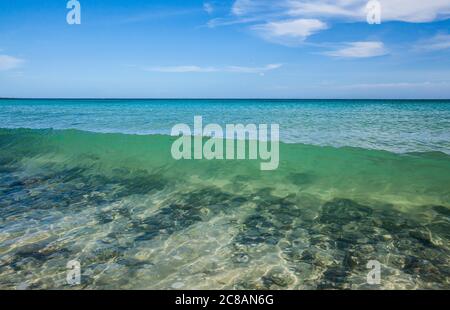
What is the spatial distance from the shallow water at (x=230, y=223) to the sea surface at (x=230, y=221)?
3 centimetres

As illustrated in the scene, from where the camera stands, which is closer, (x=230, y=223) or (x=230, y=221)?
(x=230, y=223)

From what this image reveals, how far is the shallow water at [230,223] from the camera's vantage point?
5.01m

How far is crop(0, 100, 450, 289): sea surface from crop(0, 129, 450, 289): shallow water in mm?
29

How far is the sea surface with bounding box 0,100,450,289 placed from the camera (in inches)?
197

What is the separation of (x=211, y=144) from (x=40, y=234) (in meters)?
11.1

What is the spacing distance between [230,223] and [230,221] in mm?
108

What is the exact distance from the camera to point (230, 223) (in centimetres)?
702

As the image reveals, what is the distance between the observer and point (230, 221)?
7.12m

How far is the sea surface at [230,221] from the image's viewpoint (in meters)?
5.01

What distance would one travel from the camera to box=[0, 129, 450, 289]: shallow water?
5008 millimetres
